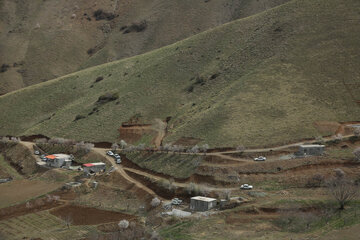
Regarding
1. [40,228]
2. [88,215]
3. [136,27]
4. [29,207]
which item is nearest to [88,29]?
[136,27]

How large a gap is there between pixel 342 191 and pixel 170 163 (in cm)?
2904

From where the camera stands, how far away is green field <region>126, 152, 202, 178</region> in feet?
237

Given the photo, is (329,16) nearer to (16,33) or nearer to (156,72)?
(156,72)

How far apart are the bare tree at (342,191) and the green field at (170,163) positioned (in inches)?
836

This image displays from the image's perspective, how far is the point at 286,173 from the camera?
220 feet

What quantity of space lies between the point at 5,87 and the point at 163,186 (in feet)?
321

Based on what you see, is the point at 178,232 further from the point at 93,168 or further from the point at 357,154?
the point at 357,154

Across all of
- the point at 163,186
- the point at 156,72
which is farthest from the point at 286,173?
the point at 156,72

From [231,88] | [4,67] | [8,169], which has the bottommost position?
[8,169]

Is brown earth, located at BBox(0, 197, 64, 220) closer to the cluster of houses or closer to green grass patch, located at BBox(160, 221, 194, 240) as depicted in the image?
the cluster of houses

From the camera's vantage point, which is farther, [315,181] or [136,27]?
[136,27]

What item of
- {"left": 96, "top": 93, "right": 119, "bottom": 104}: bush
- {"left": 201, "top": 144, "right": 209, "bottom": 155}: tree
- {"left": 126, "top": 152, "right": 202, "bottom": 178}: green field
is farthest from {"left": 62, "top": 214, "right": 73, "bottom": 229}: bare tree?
{"left": 96, "top": 93, "right": 119, "bottom": 104}: bush

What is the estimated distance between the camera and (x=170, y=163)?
7562 centimetres

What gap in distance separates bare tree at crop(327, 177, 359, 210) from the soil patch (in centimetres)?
2608
